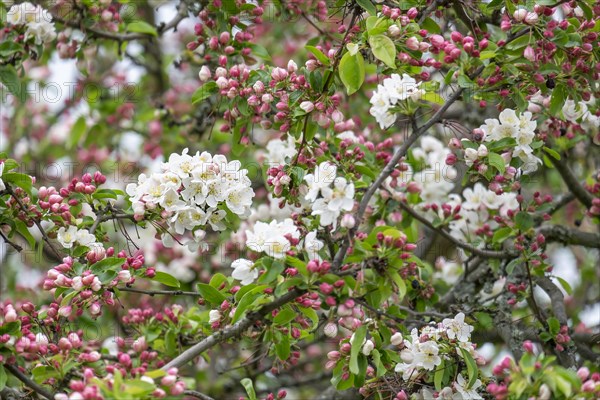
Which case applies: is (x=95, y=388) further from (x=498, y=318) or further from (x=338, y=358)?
(x=498, y=318)

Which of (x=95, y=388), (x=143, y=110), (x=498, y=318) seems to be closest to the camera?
(x=95, y=388)

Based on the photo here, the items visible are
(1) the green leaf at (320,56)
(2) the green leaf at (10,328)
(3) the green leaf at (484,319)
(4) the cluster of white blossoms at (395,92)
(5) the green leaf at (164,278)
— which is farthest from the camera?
(3) the green leaf at (484,319)

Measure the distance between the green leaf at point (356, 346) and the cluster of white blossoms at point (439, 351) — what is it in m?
0.19

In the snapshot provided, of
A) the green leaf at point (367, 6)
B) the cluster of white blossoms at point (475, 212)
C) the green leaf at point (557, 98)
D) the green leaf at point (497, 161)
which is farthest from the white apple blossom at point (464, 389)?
the green leaf at point (367, 6)

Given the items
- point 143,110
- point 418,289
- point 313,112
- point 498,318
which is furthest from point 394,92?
point 143,110

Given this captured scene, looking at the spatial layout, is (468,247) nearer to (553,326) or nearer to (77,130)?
(553,326)

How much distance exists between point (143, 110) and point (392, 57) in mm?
3430

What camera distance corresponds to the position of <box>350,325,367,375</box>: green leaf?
2350 mm

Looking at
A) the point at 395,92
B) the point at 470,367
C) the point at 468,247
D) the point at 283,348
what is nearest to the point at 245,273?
the point at 283,348

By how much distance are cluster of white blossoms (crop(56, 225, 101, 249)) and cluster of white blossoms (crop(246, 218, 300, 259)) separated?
684 mm

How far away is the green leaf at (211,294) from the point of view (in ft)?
8.76

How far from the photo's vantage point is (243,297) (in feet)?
7.87

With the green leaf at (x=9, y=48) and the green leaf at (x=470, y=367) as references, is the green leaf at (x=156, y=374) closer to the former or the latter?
the green leaf at (x=470, y=367)

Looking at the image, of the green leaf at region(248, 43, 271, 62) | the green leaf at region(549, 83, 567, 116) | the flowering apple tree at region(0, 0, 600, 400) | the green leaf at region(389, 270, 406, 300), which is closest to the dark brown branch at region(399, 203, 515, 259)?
the flowering apple tree at region(0, 0, 600, 400)
